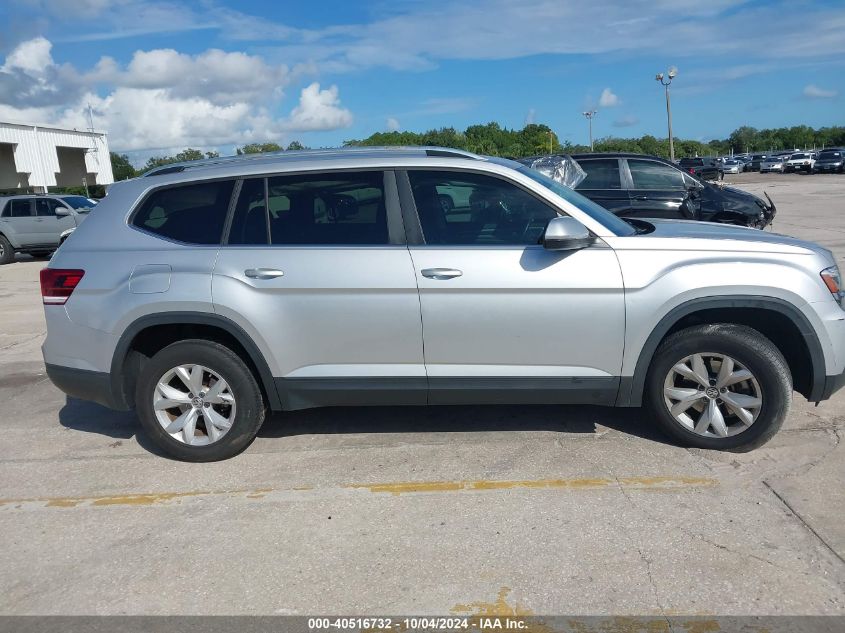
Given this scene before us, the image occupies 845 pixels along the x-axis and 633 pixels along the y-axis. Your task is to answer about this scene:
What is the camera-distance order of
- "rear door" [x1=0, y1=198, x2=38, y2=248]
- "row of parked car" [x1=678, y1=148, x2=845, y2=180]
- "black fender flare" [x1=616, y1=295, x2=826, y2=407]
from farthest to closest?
"row of parked car" [x1=678, y1=148, x2=845, y2=180], "rear door" [x1=0, y1=198, x2=38, y2=248], "black fender flare" [x1=616, y1=295, x2=826, y2=407]

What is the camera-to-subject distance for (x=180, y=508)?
4148 millimetres

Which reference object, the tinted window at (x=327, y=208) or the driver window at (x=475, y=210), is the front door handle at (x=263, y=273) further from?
the driver window at (x=475, y=210)

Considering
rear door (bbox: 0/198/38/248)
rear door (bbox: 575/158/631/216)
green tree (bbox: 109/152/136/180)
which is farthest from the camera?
green tree (bbox: 109/152/136/180)

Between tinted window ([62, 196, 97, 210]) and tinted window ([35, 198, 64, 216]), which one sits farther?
tinted window ([62, 196, 97, 210])

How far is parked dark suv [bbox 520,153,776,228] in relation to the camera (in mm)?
11055

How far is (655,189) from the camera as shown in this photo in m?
11.2

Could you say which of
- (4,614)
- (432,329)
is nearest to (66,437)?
(4,614)

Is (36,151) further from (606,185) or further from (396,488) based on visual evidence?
(396,488)

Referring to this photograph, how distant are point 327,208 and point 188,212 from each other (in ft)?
3.01

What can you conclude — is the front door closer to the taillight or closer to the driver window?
the driver window

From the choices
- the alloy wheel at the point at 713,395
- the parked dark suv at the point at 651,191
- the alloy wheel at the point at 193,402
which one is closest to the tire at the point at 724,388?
the alloy wheel at the point at 713,395

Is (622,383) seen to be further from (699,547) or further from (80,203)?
(80,203)

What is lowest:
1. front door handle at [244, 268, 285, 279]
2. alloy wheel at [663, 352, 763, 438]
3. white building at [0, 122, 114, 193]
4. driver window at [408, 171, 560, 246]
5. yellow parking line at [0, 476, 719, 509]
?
yellow parking line at [0, 476, 719, 509]

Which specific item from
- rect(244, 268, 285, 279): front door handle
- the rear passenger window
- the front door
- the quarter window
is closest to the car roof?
the rear passenger window
